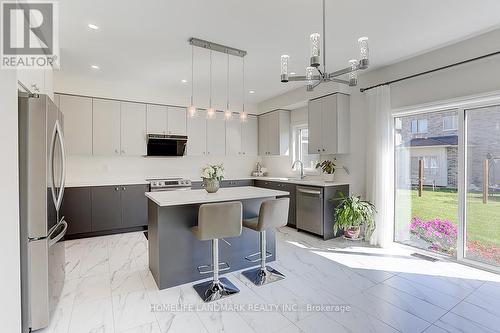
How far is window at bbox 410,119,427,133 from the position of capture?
3.76 m

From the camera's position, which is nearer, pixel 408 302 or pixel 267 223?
pixel 408 302

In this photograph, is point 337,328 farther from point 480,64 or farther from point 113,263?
point 480,64

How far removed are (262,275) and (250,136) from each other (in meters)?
4.04

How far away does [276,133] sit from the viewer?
19.5ft

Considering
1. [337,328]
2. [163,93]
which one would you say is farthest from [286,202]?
[163,93]


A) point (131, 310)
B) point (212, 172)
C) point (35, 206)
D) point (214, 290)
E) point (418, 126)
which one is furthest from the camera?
point (418, 126)

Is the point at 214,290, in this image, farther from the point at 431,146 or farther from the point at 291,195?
the point at 431,146

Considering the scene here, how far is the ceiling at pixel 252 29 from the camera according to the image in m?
2.44

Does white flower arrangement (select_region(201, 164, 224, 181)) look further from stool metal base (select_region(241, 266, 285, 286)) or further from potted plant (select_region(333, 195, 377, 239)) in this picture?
potted plant (select_region(333, 195, 377, 239))

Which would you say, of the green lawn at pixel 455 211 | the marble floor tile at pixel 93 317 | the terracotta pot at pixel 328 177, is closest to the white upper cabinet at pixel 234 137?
the terracotta pot at pixel 328 177

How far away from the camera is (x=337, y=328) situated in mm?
2074

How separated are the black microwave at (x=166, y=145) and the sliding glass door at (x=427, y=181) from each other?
159 inches

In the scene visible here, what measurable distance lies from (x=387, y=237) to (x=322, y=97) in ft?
8.60

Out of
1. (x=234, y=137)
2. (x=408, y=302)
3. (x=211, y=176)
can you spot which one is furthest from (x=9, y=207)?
(x=234, y=137)
